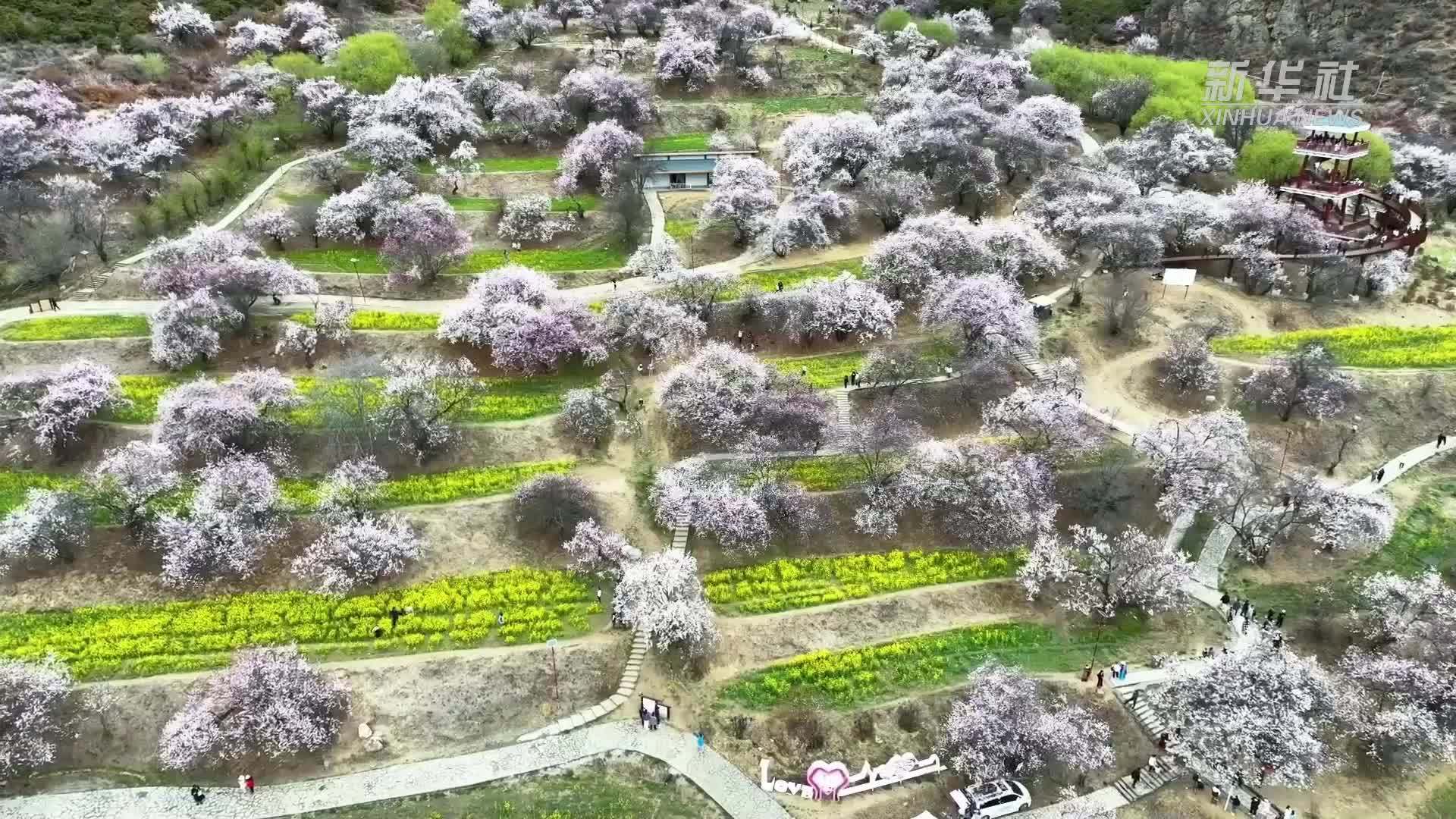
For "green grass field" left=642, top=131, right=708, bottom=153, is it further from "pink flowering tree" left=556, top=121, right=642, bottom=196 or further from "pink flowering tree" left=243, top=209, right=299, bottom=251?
"pink flowering tree" left=243, top=209, right=299, bottom=251

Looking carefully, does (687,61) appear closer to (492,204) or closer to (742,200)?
(492,204)

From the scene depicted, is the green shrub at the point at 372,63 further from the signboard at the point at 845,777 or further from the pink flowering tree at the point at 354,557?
the signboard at the point at 845,777

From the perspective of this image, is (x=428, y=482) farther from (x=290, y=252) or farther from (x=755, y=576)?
(x=290, y=252)

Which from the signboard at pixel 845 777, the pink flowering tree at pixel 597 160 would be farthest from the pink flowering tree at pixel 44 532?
the pink flowering tree at pixel 597 160

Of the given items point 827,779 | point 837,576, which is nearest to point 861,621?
point 837,576

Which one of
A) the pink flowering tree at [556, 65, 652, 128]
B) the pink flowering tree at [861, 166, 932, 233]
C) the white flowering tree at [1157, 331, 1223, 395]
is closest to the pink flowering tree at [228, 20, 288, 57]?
the pink flowering tree at [556, 65, 652, 128]

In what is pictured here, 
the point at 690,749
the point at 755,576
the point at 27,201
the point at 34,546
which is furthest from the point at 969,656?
the point at 27,201
